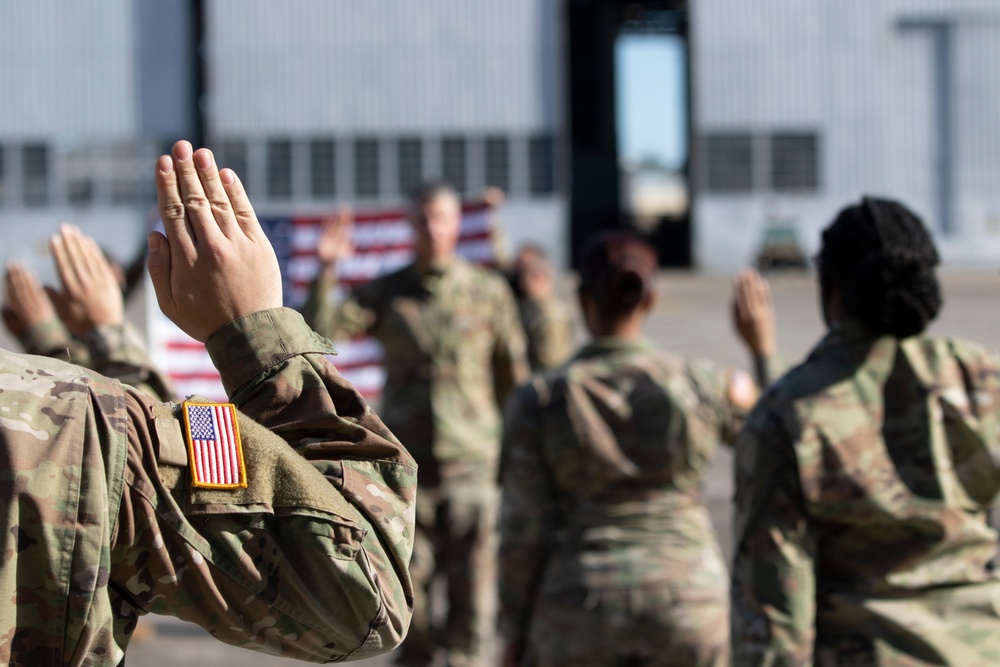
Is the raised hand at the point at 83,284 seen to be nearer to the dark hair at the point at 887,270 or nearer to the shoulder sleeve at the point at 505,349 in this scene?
the dark hair at the point at 887,270

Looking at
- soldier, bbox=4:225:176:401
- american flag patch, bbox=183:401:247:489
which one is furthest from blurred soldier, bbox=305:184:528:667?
american flag patch, bbox=183:401:247:489

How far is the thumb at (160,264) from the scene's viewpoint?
1707 mm

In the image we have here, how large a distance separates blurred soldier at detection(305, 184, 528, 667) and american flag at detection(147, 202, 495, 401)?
1834 mm

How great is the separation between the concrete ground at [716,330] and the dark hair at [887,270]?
237 cm

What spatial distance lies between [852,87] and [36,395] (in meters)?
34.1

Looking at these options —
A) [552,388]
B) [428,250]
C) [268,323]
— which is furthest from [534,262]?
[268,323]

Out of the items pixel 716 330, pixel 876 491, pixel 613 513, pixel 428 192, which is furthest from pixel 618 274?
pixel 716 330

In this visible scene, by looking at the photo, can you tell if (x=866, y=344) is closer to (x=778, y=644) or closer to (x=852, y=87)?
(x=778, y=644)

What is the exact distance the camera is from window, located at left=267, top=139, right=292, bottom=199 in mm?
32594

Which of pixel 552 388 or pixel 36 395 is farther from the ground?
pixel 36 395

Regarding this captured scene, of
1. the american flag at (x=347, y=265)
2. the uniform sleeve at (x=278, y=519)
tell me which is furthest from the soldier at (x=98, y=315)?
the american flag at (x=347, y=265)

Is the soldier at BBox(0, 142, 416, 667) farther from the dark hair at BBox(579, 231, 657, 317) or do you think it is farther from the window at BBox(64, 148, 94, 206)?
the window at BBox(64, 148, 94, 206)

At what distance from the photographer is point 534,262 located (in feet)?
27.5

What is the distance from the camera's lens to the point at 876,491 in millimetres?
A: 2592
